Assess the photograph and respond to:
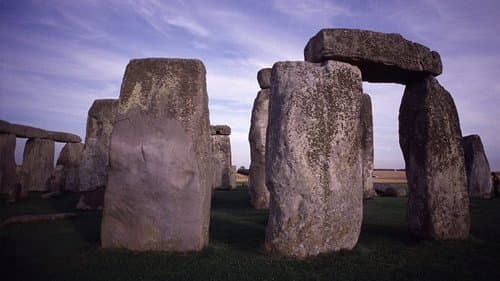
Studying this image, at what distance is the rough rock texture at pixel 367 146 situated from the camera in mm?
10656

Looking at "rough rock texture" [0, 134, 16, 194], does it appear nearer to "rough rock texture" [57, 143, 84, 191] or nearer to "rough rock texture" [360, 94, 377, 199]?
"rough rock texture" [57, 143, 84, 191]

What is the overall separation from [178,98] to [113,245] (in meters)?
2.02

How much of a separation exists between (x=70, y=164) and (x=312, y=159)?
40.4 ft

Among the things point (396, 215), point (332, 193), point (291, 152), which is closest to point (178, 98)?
point (291, 152)

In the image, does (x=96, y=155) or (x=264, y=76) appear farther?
(x=264, y=76)

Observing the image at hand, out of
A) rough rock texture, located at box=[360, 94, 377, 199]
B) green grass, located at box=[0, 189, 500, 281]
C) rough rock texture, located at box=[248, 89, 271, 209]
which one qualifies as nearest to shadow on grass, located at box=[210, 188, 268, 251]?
green grass, located at box=[0, 189, 500, 281]

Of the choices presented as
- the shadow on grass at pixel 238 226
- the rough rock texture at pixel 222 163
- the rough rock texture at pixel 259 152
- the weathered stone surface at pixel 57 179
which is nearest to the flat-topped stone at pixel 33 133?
the weathered stone surface at pixel 57 179

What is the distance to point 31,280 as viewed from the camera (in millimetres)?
3432

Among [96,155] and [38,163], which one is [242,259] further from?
[38,163]

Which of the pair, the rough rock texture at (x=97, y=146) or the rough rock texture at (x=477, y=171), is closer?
the rough rock texture at (x=97, y=146)

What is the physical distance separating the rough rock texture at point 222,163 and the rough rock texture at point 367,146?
260 inches

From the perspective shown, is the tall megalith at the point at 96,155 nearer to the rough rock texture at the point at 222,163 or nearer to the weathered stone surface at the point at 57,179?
the weathered stone surface at the point at 57,179

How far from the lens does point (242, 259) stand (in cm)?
413

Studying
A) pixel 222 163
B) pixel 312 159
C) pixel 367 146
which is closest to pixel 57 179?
pixel 222 163
